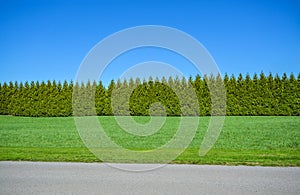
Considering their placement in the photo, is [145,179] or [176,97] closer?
[145,179]

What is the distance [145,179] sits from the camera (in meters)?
5.67

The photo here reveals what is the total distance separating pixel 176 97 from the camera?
38406 mm

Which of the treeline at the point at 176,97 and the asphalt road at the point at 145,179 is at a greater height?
the treeline at the point at 176,97

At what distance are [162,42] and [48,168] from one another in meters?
3.70

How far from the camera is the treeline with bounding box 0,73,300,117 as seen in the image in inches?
1449

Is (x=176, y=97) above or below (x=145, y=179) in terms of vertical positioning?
above

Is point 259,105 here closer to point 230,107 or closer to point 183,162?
point 230,107

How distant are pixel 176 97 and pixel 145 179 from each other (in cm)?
3294

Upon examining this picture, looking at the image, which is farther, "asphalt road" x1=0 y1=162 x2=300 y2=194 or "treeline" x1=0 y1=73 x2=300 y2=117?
"treeline" x1=0 y1=73 x2=300 y2=117

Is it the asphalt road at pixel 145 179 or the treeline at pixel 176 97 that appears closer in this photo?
the asphalt road at pixel 145 179

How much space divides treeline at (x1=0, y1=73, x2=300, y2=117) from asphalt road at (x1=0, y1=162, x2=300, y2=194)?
90.7ft

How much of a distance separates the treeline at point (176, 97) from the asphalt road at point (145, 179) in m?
27.6

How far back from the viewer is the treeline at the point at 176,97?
3681 centimetres

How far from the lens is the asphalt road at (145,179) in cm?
492
